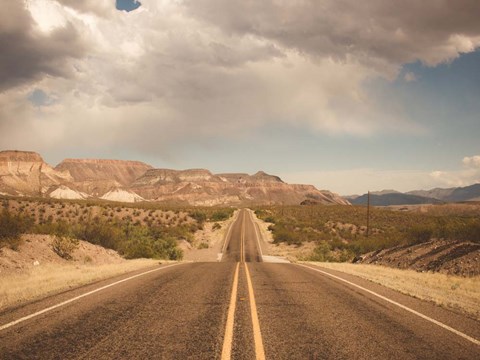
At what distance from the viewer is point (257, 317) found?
23.7 feet

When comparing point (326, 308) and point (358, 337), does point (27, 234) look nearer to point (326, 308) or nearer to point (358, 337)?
point (326, 308)

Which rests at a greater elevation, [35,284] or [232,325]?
[232,325]

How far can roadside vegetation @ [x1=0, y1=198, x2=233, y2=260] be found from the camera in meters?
20.5

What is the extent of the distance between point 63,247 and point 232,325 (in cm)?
1738

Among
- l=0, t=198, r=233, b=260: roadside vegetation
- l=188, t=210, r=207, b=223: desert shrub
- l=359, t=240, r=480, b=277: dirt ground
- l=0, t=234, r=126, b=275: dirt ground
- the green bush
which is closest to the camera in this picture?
l=0, t=234, r=126, b=275: dirt ground

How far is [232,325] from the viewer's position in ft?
21.6

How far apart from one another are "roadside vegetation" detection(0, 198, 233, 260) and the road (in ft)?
38.5

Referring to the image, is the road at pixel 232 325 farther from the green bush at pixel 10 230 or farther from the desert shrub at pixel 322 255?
the desert shrub at pixel 322 255

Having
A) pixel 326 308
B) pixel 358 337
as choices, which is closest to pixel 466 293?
pixel 326 308

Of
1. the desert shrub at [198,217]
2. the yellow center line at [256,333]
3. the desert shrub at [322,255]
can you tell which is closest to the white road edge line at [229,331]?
the yellow center line at [256,333]

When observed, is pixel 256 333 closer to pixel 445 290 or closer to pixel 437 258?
pixel 445 290

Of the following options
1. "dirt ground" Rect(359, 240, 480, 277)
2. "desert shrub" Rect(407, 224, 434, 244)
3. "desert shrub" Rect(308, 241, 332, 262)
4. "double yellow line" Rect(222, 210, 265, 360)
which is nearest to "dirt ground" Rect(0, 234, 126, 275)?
"double yellow line" Rect(222, 210, 265, 360)

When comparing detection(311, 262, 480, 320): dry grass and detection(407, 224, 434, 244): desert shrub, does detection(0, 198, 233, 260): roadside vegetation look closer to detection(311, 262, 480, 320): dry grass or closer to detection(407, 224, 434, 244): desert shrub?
detection(311, 262, 480, 320): dry grass

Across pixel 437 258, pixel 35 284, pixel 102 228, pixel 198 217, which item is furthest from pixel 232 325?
pixel 198 217
